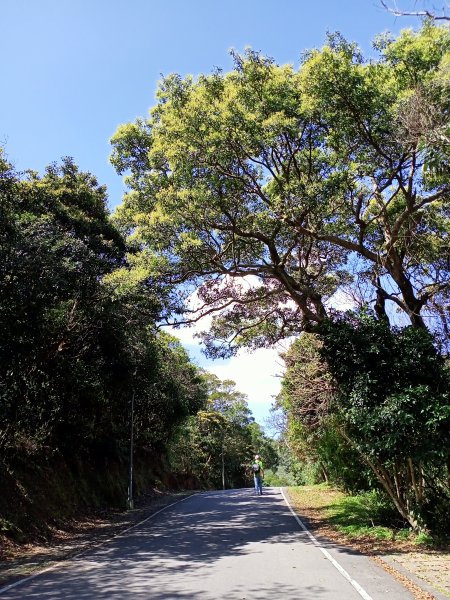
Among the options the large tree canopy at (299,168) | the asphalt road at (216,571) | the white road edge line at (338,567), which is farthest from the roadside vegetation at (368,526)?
the large tree canopy at (299,168)

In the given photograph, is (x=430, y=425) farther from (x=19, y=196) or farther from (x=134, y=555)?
(x=19, y=196)

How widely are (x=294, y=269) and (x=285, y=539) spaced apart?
7374 millimetres

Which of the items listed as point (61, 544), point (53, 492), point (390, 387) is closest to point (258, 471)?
point (53, 492)

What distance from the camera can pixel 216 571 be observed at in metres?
8.03

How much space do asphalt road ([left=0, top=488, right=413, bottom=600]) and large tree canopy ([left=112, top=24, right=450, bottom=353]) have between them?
5437 mm

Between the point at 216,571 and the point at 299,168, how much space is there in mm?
8676

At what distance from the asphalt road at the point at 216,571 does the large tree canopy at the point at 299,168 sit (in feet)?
17.8

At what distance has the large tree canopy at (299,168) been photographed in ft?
32.3

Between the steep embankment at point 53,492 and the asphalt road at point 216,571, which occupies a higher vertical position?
the steep embankment at point 53,492

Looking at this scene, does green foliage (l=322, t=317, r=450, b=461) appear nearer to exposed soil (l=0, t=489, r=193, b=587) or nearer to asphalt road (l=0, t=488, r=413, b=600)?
asphalt road (l=0, t=488, r=413, b=600)

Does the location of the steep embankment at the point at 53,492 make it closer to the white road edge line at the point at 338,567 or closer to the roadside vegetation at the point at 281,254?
the roadside vegetation at the point at 281,254

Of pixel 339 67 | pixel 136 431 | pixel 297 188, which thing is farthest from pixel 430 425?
pixel 136 431

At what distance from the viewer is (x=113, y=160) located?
46.4 ft

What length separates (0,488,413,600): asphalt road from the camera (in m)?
6.70
